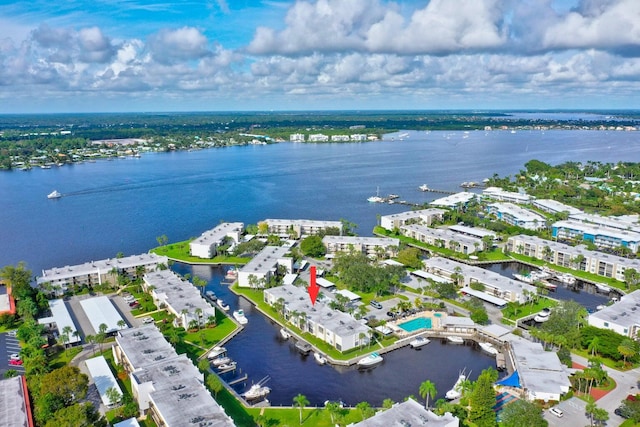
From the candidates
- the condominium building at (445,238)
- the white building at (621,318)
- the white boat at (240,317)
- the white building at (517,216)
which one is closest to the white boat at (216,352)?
the white boat at (240,317)

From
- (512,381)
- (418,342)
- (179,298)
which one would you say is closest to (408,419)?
(512,381)

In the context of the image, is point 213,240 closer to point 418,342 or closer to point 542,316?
point 418,342

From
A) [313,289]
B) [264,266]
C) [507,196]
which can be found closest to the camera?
[313,289]

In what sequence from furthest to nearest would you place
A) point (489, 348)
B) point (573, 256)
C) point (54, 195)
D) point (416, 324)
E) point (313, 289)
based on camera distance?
point (54, 195)
point (573, 256)
point (313, 289)
point (416, 324)
point (489, 348)

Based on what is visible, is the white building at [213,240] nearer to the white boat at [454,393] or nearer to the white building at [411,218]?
A: the white building at [411,218]

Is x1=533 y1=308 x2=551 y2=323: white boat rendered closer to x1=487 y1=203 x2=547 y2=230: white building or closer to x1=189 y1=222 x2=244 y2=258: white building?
x1=487 y1=203 x2=547 y2=230: white building

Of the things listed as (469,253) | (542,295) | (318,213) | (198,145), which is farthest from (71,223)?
(198,145)

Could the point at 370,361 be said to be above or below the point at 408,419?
below

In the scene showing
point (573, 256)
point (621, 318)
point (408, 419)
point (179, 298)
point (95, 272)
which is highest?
point (95, 272)
